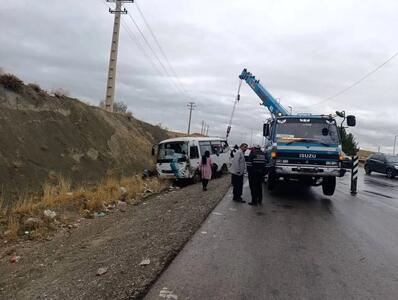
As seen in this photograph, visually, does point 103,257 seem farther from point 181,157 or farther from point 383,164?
point 383,164

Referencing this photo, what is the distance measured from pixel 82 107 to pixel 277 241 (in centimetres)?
2429

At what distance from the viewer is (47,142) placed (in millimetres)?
22125

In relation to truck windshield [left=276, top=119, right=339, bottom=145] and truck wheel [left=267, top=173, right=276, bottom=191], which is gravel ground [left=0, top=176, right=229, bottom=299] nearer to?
truck wheel [left=267, top=173, right=276, bottom=191]

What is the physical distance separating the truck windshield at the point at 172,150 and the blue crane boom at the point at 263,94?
563 cm

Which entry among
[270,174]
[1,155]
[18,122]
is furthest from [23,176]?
[270,174]

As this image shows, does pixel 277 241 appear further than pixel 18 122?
No

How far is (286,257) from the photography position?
21.7 feet

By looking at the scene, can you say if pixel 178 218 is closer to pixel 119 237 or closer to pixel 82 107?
pixel 119 237

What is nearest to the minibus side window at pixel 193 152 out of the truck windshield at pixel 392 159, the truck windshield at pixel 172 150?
the truck windshield at pixel 172 150

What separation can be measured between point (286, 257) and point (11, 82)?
2018 centimetres

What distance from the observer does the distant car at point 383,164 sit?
29017 millimetres

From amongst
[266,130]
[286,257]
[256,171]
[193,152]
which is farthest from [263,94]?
[286,257]

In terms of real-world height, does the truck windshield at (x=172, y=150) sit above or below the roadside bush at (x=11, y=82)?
below

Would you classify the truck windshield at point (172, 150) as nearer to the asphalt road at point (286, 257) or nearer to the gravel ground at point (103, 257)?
the gravel ground at point (103, 257)
